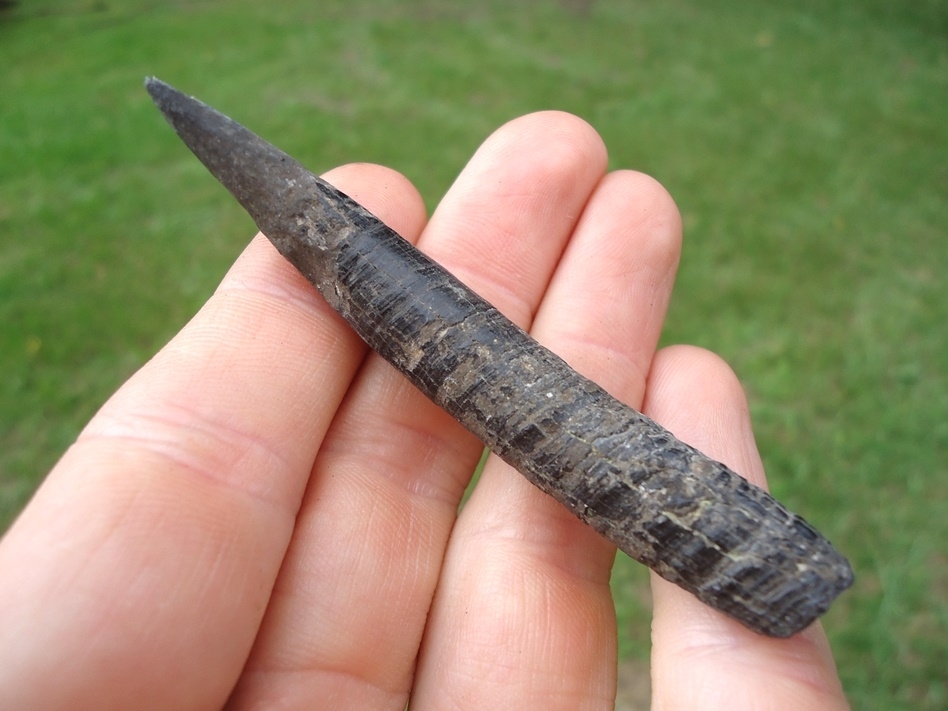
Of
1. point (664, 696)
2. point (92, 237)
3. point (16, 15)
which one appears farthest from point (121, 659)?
point (16, 15)

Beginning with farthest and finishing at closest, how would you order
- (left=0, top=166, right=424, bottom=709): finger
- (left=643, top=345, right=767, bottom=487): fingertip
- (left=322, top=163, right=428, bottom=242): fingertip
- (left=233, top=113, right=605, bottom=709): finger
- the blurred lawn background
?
the blurred lawn background → (left=322, top=163, right=428, bottom=242): fingertip → (left=643, top=345, right=767, bottom=487): fingertip → (left=233, top=113, right=605, bottom=709): finger → (left=0, top=166, right=424, bottom=709): finger

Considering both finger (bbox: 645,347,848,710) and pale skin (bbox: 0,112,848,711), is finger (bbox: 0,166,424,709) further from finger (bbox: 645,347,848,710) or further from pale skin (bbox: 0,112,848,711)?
finger (bbox: 645,347,848,710)

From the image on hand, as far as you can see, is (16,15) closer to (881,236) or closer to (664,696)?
(881,236)

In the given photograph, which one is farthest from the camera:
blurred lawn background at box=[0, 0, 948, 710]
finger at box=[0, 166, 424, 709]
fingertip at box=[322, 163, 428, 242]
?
blurred lawn background at box=[0, 0, 948, 710]

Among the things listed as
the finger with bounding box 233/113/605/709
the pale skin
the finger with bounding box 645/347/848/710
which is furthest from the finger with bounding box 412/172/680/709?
the finger with bounding box 645/347/848/710

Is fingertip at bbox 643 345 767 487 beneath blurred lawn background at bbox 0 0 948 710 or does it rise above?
above

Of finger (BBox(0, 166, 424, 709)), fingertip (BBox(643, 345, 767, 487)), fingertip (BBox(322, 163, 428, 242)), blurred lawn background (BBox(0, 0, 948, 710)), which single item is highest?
fingertip (BBox(322, 163, 428, 242))

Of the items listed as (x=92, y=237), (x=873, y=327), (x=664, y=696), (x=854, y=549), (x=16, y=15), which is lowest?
(x=16, y=15)

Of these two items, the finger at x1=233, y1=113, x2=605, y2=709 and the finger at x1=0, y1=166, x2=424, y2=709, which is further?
the finger at x1=233, y1=113, x2=605, y2=709

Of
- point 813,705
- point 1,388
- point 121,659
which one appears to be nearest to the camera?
point 121,659
